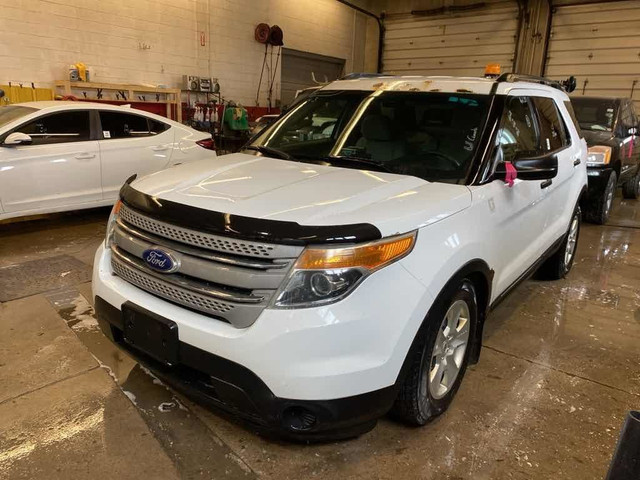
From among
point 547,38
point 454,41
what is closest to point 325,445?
point 547,38

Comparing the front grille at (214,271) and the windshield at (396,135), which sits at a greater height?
the windshield at (396,135)

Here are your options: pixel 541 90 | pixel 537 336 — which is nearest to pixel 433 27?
pixel 541 90

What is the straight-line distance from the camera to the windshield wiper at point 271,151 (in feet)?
9.26

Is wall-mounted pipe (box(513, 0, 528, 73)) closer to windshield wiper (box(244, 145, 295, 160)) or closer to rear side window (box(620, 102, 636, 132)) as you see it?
rear side window (box(620, 102, 636, 132))

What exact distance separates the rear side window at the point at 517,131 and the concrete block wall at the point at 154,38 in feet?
25.3

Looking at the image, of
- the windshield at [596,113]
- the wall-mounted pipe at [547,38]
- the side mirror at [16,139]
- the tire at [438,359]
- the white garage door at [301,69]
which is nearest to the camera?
the tire at [438,359]

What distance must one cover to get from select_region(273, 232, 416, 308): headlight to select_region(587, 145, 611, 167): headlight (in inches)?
230

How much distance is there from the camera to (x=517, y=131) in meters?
2.91

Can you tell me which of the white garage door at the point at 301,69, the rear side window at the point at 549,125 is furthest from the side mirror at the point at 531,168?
the white garage door at the point at 301,69

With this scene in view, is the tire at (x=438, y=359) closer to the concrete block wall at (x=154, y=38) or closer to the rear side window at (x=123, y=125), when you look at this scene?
the rear side window at (x=123, y=125)

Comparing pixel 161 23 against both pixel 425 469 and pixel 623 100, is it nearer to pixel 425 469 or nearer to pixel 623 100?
pixel 623 100

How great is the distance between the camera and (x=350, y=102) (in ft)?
10.2

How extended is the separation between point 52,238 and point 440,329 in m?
4.62

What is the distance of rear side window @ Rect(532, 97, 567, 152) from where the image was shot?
334 cm
